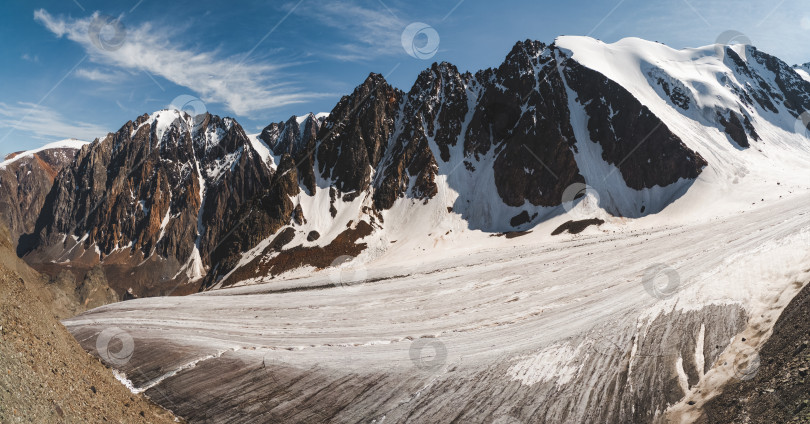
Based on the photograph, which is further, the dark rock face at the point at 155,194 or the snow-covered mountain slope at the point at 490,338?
the dark rock face at the point at 155,194

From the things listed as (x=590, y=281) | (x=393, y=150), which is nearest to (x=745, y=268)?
(x=590, y=281)

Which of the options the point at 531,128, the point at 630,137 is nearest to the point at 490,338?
the point at 531,128

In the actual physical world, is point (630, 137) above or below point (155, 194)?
below

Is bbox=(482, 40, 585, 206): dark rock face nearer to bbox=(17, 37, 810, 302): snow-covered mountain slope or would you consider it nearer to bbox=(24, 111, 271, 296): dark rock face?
bbox=(17, 37, 810, 302): snow-covered mountain slope

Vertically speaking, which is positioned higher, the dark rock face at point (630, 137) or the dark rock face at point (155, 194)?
the dark rock face at point (155, 194)

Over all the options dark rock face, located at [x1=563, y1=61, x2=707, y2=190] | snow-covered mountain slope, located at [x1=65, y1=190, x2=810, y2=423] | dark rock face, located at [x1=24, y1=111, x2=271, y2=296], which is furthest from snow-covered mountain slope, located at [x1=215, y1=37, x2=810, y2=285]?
dark rock face, located at [x1=24, y1=111, x2=271, y2=296]

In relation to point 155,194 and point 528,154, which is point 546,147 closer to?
point 528,154

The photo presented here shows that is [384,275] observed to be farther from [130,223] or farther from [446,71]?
[130,223]

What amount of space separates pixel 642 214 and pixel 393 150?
63995 mm

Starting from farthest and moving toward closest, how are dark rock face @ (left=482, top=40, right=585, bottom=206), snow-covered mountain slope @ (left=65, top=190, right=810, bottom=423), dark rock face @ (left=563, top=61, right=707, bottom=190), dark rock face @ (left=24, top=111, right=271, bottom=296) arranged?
dark rock face @ (left=24, top=111, right=271, bottom=296) → dark rock face @ (left=482, top=40, right=585, bottom=206) → dark rock face @ (left=563, top=61, right=707, bottom=190) → snow-covered mountain slope @ (left=65, top=190, right=810, bottom=423)

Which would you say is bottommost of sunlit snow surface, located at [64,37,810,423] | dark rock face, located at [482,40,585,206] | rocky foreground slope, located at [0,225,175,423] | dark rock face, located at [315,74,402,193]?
sunlit snow surface, located at [64,37,810,423]

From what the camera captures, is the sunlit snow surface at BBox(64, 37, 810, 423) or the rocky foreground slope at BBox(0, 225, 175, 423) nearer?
the rocky foreground slope at BBox(0, 225, 175, 423)

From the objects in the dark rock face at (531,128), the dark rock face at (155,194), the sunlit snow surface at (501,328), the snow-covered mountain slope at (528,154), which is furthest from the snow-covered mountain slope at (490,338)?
the dark rock face at (155,194)

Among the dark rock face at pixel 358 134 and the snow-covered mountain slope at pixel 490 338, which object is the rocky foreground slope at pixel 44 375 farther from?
the dark rock face at pixel 358 134
